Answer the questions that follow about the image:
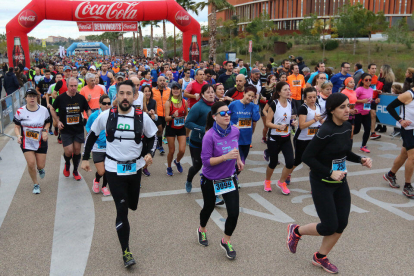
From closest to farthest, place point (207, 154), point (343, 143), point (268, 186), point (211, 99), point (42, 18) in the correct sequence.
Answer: point (343, 143) → point (207, 154) → point (211, 99) → point (268, 186) → point (42, 18)

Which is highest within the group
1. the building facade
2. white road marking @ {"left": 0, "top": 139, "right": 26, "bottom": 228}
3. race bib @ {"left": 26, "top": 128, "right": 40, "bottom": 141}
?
the building facade

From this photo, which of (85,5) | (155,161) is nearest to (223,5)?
(85,5)

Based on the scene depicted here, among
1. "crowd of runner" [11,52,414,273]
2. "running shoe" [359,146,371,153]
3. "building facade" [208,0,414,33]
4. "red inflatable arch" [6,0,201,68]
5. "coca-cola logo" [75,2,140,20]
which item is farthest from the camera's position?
"building facade" [208,0,414,33]

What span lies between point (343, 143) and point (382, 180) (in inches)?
156

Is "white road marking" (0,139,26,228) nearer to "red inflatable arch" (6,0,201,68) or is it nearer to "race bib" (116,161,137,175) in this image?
"race bib" (116,161,137,175)

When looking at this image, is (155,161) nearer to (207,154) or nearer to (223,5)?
(207,154)

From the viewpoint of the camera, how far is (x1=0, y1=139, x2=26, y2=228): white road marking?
6.12m

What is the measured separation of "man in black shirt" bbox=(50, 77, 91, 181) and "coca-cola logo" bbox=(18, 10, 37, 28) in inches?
762

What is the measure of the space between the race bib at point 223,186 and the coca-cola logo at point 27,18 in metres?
23.5

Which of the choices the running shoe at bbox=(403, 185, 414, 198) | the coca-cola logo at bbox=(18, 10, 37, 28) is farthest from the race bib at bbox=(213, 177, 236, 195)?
the coca-cola logo at bbox=(18, 10, 37, 28)

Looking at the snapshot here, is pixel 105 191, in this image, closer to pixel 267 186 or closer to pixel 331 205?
pixel 267 186

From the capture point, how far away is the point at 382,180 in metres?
7.05

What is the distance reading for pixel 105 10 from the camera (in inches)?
955

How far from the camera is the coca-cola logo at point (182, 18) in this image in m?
24.8
